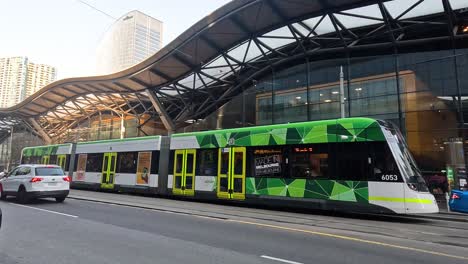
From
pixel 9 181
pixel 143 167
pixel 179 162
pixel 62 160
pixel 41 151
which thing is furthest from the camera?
pixel 41 151

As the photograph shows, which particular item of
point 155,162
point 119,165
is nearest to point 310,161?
point 155,162

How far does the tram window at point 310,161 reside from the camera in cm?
1291

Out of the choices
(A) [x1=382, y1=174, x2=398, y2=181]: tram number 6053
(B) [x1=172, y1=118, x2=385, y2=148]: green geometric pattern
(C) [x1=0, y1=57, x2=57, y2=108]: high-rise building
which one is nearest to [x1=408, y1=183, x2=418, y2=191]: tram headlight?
(A) [x1=382, y1=174, x2=398, y2=181]: tram number 6053

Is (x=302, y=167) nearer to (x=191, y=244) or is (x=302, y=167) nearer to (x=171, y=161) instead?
(x=191, y=244)

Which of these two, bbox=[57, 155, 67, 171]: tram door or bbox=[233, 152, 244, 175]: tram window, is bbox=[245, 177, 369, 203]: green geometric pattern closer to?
bbox=[233, 152, 244, 175]: tram window

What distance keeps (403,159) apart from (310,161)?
10.2ft

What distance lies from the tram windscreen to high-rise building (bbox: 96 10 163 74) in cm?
1560

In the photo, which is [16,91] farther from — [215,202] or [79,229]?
[79,229]

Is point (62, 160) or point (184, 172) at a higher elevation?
point (62, 160)

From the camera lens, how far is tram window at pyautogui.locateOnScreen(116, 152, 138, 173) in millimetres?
20312

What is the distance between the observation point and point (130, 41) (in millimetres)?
25672

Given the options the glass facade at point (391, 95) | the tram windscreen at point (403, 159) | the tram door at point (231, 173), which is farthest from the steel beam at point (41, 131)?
the tram windscreen at point (403, 159)

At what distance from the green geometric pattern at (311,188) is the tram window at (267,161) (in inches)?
9.5

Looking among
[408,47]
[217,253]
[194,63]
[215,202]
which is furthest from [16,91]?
[217,253]
